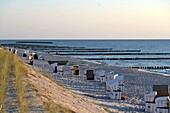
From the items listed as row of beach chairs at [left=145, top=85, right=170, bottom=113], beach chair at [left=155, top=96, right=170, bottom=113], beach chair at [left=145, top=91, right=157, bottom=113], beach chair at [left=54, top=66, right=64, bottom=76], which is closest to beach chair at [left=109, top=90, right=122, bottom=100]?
row of beach chairs at [left=145, top=85, right=170, bottom=113]

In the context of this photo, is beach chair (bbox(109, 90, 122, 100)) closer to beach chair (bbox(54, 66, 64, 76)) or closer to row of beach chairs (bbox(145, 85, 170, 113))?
row of beach chairs (bbox(145, 85, 170, 113))

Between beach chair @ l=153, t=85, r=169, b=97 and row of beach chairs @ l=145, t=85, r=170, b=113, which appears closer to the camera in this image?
row of beach chairs @ l=145, t=85, r=170, b=113

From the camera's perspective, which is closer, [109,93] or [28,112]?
[28,112]

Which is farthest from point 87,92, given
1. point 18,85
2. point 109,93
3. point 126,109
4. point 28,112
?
point 28,112

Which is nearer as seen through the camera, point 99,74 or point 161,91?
point 161,91

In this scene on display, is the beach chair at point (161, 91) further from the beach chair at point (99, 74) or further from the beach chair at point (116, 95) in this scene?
the beach chair at point (99, 74)

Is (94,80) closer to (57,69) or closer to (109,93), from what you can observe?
(57,69)

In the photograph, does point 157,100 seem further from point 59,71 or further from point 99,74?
point 59,71

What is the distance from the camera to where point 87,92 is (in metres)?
16.8

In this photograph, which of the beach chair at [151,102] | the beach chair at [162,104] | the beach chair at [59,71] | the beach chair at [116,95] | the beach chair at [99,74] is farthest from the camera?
the beach chair at [59,71]

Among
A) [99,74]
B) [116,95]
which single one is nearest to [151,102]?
[116,95]

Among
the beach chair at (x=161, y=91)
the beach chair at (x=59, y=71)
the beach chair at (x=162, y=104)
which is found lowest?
the beach chair at (x=59, y=71)

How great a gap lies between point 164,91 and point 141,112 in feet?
3.55

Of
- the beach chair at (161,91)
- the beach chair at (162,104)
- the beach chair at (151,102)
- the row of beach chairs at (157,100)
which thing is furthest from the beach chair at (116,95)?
the beach chair at (162,104)
